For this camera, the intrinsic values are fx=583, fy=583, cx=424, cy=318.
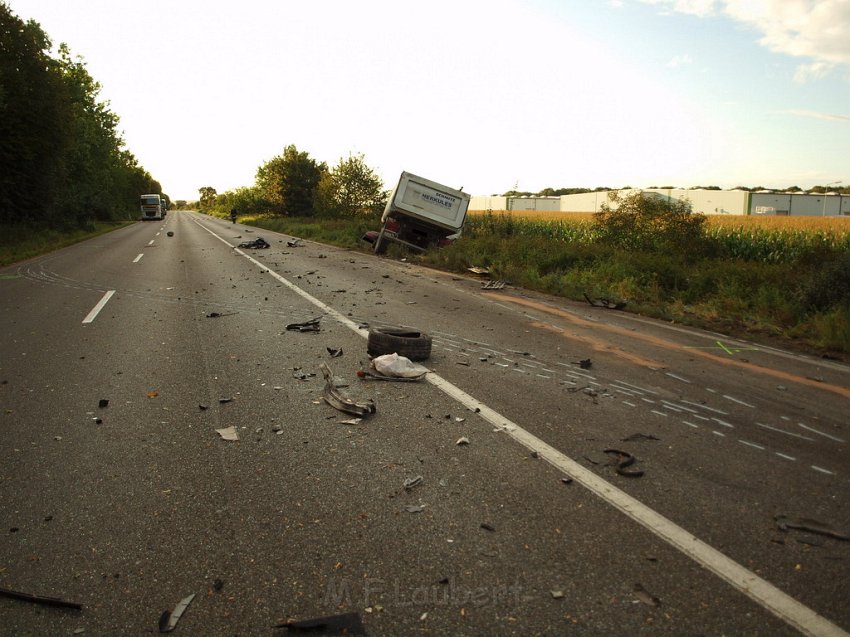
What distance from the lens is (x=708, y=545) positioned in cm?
301

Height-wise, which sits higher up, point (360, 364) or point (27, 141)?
point (27, 141)

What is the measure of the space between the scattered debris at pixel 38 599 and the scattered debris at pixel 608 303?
10247 millimetres

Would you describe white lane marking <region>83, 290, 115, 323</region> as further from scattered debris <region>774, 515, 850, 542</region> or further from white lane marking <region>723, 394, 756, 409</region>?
scattered debris <region>774, 515, 850, 542</region>

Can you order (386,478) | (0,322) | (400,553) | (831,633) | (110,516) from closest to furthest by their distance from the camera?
(831,633) → (400,553) → (110,516) → (386,478) → (0,322)

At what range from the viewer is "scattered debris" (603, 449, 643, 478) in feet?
12.6

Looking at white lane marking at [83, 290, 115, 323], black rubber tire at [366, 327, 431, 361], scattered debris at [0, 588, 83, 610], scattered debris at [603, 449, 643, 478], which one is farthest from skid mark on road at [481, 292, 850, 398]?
white lane marking at [83, 290, 115, 323]

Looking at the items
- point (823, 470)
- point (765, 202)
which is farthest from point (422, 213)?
point (765, 202)

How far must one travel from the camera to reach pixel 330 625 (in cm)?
244

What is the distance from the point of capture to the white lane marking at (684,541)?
2.48 meters

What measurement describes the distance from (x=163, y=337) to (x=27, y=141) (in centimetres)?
3159

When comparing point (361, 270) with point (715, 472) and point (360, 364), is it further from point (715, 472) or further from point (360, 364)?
point (715, 472)

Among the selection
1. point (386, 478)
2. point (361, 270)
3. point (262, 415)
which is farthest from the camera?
point (361, 270)

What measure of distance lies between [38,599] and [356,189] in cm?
3710

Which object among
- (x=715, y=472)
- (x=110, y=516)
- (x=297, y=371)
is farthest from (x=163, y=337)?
(x=715, y=472)
